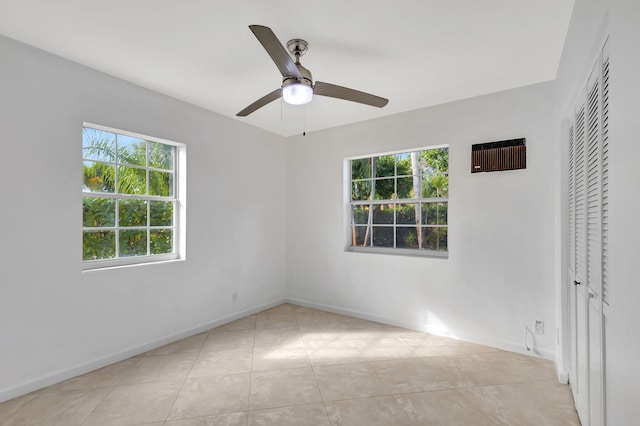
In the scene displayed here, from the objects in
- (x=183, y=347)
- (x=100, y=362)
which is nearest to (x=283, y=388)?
(x=183, y=347)

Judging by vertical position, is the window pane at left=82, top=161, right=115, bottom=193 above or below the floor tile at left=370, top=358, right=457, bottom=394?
above

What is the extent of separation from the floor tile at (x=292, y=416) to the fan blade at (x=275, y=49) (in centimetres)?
228

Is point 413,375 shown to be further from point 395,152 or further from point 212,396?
point 395,152

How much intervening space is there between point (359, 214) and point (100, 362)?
A: 3294mm

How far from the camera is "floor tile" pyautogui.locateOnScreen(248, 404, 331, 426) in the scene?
2.09 metres

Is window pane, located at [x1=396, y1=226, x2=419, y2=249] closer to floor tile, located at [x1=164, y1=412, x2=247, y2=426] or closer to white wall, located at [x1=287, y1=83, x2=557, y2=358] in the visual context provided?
white wall, located at [x1=287, y1=83, x2=557, y2=358]

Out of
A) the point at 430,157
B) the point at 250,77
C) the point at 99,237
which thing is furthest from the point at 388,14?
the point at 99,237

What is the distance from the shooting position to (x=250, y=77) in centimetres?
297

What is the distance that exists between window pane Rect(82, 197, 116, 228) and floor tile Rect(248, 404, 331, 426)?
2.19m

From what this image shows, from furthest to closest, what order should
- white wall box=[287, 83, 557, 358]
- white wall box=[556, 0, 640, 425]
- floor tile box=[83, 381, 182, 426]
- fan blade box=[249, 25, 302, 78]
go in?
1. white wall box=[287, 83, 557, 358]
2. floor tile box=[83, 381, 182, 426]
3. fan blade box=[249, 25, 302, 78]
4. white wall box=[556, 0, 640, 425]

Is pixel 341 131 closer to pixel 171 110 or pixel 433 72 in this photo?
pixel 433 72

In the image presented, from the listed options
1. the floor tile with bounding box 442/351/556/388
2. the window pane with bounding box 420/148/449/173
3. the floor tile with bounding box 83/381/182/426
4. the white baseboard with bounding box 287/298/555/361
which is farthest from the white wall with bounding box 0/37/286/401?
the floor tile with bounding box 442/351/556/388

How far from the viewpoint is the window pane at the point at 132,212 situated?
3201mm

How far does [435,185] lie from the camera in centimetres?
387
